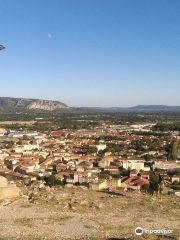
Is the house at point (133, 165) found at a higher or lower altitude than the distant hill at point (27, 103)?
lower

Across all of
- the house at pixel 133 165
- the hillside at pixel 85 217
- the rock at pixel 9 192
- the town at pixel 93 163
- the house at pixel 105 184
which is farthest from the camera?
the house at pixel 133 165

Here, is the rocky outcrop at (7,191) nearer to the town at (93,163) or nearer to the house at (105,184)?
the house at (105,184)

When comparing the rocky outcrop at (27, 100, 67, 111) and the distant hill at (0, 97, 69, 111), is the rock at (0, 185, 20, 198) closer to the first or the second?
the distant hill at (0, 97, 69, 111)

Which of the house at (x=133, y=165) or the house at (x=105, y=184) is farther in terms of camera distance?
the house at (x=133, y=165)

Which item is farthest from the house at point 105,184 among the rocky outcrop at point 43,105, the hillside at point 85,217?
the rocky outcrop at point 43,105

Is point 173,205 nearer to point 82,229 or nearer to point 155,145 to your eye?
point 82,229

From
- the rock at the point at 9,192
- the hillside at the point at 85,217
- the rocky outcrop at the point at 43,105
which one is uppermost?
the rocky outcrop at the point at 43,105

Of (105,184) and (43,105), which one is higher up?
(43,105)

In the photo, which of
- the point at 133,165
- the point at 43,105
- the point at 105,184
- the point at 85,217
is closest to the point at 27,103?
the point at 43,105

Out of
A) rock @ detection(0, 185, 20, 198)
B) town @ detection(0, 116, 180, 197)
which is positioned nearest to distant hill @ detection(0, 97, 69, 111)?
town @ detection(0, 116, 180, 197)

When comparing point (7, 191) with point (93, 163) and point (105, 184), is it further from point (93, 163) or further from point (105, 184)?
point (93, 163)

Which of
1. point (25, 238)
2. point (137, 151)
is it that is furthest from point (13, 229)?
point (137, 151)

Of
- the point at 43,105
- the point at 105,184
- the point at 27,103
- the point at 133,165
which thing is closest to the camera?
the point at 105,184
